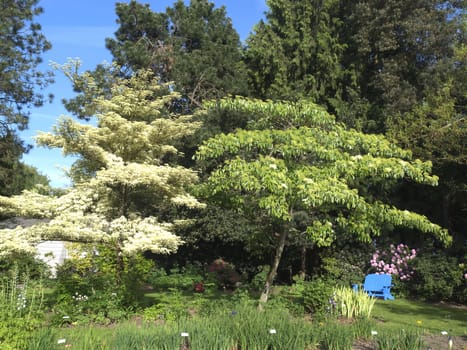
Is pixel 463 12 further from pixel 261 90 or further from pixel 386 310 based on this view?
pixel 386 310

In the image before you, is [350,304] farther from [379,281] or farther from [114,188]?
[114,188]

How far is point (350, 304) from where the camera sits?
23.0 ft

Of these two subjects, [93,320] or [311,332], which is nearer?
[311,332]

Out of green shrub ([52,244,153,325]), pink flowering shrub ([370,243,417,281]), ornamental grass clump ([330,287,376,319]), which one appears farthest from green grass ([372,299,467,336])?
green shrub ([52,244,153,325])

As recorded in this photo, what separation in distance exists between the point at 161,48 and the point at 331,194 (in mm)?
13052

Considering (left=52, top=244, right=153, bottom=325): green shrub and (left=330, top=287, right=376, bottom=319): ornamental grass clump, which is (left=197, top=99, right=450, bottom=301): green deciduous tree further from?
(left=52, top=244, right=153, bottom=325): green shrub

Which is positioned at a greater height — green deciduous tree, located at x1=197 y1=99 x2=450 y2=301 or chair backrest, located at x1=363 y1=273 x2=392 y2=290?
green deciduous tree, located at x1=197 y1=99 x2=450 y2=301

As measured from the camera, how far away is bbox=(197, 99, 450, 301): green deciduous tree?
5.82 metres

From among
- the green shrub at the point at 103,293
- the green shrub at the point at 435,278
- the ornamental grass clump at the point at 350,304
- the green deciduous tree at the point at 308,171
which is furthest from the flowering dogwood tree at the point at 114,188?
the green shrub at the point at 435,278

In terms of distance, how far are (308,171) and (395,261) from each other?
7.04 meters

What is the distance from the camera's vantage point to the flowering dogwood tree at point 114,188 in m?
6.82

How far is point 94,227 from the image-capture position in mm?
7141

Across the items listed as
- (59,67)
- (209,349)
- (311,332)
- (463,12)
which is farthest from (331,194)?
(463,12)

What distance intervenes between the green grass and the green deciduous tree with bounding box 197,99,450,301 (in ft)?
5.18
